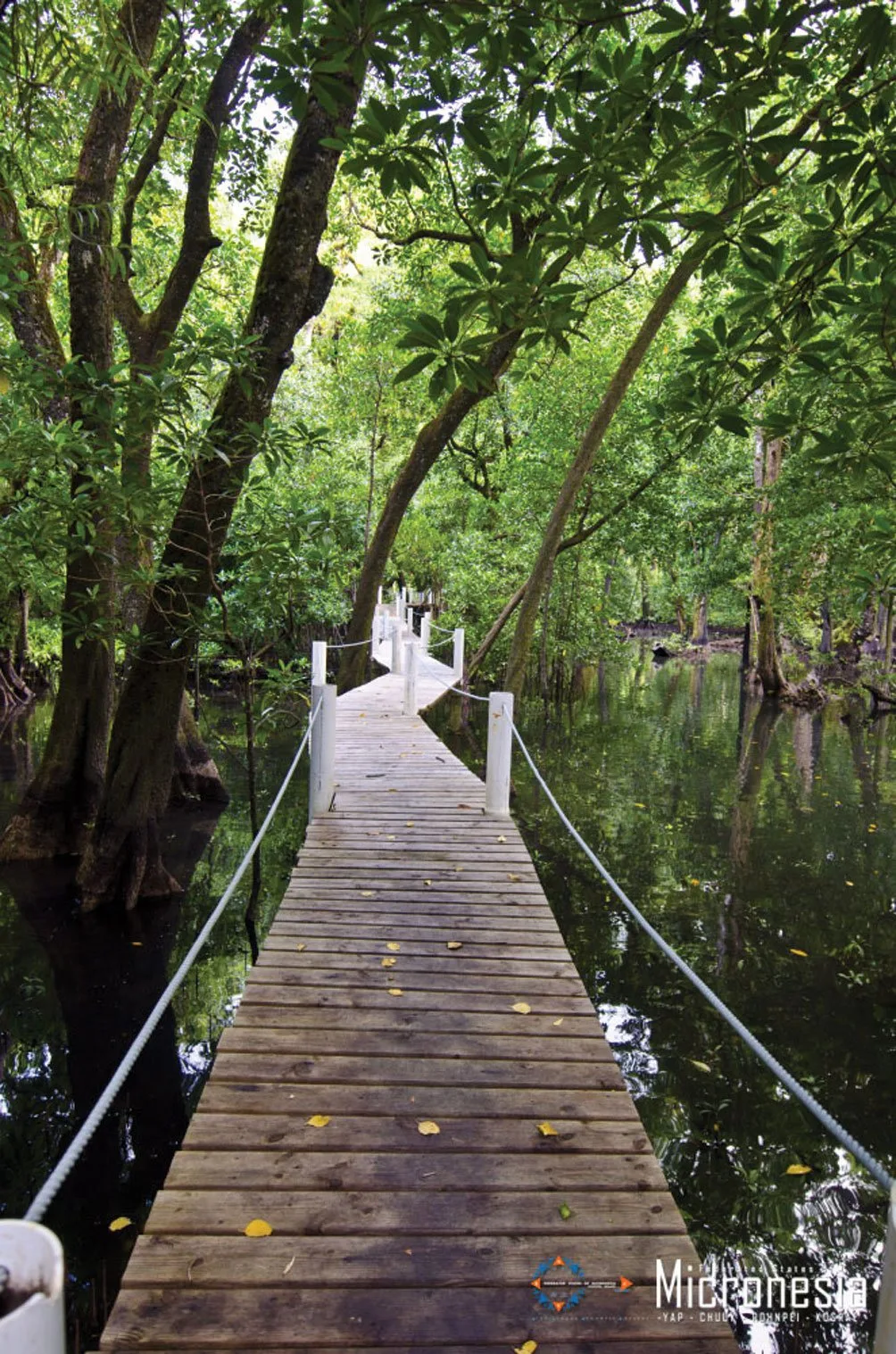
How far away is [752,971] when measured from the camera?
5695 millimetres

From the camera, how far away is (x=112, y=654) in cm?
701

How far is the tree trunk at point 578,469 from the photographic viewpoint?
853cm

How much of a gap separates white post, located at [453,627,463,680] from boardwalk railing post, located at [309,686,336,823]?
7.15m

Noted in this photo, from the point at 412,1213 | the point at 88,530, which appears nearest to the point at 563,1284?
the point at 412,1213

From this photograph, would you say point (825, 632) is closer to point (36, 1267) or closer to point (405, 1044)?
point (405, 1044)

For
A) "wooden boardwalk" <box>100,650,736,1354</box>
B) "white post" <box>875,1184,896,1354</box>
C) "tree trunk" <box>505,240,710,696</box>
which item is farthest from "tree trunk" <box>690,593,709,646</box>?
"white post" <box>875,1184,896,1354</box>

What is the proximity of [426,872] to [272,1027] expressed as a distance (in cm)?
192

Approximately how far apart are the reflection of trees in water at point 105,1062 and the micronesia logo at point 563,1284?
2.00 meters

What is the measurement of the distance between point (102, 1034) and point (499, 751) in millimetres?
3189

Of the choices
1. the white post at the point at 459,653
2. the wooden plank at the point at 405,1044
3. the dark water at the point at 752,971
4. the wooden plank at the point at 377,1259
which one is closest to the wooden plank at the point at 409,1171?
the wooden plank at the point at 377,1259

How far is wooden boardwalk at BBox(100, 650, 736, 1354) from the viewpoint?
5.89ft

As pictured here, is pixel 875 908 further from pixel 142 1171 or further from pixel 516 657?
pixel 142 1171

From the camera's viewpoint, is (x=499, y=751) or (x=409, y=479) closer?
(x=499, y=751)

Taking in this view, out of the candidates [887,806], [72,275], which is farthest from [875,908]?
[72,275]
